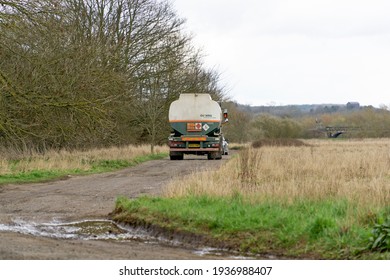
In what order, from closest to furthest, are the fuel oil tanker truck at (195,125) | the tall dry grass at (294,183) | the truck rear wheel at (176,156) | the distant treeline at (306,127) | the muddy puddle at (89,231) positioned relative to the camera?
the muddy puddle at (89,231)
the tall dry grass at (294,183)
the fuel oil tanker truck at (195,125)
the truck rear wheel at (176,156)
the distant treeline at (306,127)

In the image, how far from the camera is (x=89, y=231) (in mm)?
11070

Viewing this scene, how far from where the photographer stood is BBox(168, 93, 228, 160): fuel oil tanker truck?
3312 cm

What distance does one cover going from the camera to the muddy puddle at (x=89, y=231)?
10266mm

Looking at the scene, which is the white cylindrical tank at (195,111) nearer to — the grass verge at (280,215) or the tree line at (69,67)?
the tree line at (69,67)

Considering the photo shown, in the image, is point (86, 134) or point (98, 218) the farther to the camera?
point (86, 134)

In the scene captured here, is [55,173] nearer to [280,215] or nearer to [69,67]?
[69,67]

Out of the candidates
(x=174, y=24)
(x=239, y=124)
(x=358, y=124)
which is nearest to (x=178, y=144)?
(x=174, y=24)

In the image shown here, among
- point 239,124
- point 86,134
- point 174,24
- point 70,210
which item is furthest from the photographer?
point 239,124

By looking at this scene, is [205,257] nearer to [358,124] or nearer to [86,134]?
[86,134]

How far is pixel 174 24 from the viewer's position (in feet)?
136

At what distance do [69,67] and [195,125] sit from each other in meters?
10.8

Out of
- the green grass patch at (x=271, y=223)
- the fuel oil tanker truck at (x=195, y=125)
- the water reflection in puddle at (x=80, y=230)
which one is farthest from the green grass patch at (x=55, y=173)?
the green grass patch at (x=271, y=223)

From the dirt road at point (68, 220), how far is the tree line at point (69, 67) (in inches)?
109
